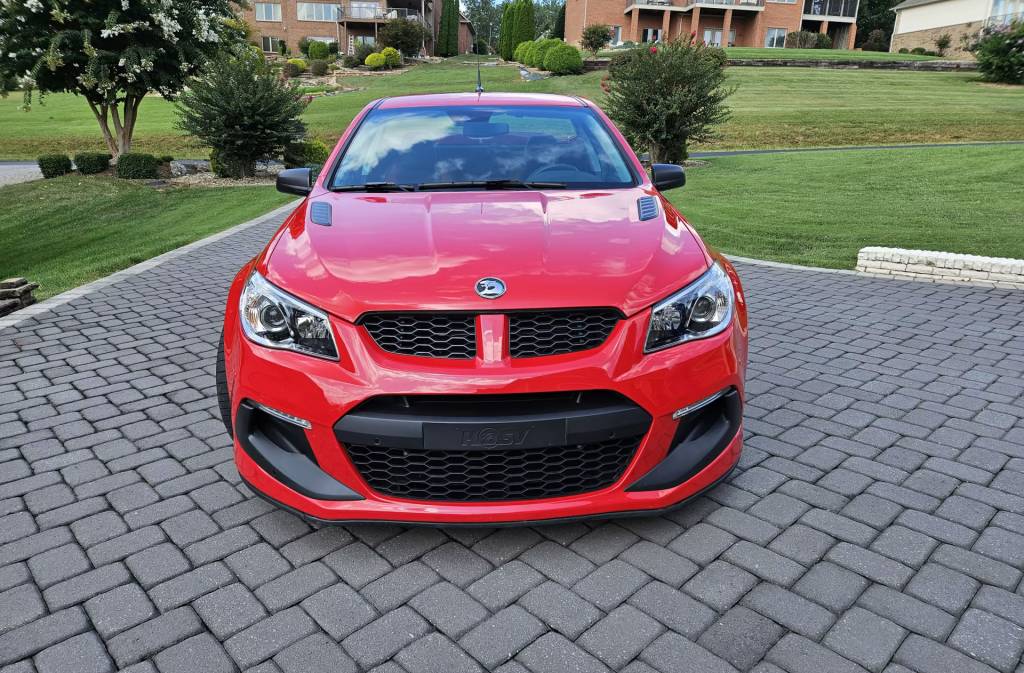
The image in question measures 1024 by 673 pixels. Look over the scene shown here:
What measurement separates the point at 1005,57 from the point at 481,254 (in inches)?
1735

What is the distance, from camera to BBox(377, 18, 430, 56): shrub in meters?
56.7

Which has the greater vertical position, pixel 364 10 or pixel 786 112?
pixel 364 10

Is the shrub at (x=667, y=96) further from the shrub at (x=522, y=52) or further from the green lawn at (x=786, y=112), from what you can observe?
the shrub at (x=522, y=52)

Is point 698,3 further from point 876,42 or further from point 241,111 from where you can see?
point 241,111

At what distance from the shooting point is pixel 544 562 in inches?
111

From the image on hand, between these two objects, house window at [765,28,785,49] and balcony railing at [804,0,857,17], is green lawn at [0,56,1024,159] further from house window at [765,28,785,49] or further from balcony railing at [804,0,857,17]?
balcony railing at [804,0,857,17]

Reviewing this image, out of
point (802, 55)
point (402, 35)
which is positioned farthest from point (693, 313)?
point (402, 35)

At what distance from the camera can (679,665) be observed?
90.6 inches

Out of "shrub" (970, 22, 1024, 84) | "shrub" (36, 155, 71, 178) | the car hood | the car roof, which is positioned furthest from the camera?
"shrub" (970, 22, 1024, 84)

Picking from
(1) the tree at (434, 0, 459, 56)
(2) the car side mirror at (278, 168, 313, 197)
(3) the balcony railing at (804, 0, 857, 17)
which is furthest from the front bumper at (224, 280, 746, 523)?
(1) the tree at (434, 0, 459, 56)

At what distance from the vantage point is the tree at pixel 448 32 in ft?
228

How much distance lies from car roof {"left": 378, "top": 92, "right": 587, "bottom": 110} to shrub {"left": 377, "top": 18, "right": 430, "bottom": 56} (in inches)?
2223

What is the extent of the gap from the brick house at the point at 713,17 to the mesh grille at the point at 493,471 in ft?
198

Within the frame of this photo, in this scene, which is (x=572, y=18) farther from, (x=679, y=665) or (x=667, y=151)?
(x=679, y=665)
